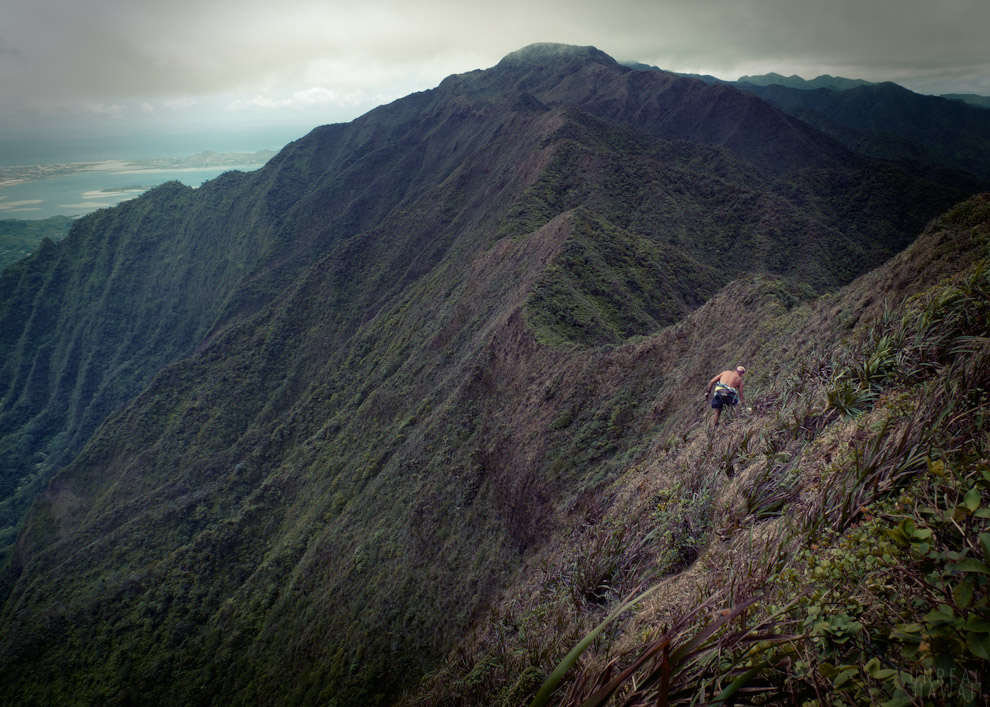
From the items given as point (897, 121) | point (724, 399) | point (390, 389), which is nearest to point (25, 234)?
point (390, 389)

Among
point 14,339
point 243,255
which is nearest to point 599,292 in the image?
point 243,255

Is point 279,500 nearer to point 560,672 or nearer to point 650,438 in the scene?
point 650,438

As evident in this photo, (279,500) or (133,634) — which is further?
(279,500)

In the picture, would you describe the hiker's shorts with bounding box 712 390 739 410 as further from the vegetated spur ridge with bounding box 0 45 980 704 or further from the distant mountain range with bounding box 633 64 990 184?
the distant mountain range with bounding box 633 64 990 184

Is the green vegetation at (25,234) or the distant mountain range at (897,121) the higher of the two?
the distant mountain range at (897,121)

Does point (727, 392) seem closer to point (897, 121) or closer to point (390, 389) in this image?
point (390, 389)

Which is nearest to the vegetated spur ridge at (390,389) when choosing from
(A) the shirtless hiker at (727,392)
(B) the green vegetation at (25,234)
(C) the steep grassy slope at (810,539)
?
(A) the shirtless hiker at (727,392)

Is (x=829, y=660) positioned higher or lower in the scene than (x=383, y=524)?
higher

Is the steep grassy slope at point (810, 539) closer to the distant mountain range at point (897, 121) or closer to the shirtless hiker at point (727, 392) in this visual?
the shirtless hiker at point (727, 392)
